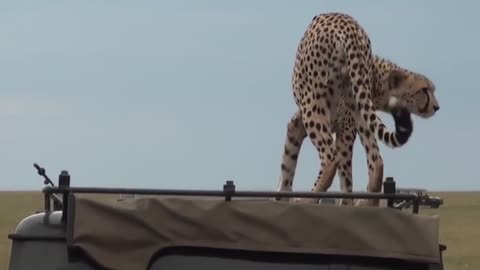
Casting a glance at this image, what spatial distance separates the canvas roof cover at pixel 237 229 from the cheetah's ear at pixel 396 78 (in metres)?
2.98

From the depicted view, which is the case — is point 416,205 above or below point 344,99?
below

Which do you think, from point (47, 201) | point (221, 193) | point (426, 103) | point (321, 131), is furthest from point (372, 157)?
point (47, 201)

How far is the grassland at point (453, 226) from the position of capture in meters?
35.7

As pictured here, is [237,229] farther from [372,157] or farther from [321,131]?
[321,131]

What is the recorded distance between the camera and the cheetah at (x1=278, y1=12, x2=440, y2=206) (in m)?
8.37

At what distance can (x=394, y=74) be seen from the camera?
28.2 feet

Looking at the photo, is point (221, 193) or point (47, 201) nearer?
point (221, 193)

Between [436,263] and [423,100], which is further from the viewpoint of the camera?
[423,100]

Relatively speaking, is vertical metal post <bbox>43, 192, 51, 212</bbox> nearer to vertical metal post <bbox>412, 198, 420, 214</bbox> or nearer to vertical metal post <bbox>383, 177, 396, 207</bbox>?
vertical metal post <bbox>383, 177, 396, 207</bbox>

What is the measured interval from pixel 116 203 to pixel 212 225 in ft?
1.44

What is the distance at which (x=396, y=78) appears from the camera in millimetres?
8609

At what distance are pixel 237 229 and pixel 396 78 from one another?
331 centimetres

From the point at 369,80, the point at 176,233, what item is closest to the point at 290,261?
the point at 176,233

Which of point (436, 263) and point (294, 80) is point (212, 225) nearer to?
point (436, 263)
